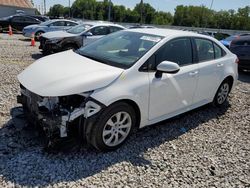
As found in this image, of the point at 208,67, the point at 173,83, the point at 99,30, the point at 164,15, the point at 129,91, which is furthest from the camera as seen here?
the point at 164,15

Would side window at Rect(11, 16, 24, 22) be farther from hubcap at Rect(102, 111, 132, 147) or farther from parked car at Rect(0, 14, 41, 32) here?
hubcap at Rect(102, 111, 132, 147)

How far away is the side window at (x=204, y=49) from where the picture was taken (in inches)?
195

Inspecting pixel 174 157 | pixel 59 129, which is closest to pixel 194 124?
pixel 174 157

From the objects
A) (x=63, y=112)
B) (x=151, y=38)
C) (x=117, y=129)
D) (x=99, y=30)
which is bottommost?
(x=117, y=129)

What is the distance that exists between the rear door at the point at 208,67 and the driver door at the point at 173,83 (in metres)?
0.20

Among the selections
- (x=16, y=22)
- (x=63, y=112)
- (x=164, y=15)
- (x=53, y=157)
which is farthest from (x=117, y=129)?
(x=164, y=15)

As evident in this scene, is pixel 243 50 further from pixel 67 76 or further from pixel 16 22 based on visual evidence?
pixel 16 22

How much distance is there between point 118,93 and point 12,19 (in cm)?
2096

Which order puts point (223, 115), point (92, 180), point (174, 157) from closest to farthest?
point (92, 180), point (174, 157), point (223, 115)

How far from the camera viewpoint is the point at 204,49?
5.14 m

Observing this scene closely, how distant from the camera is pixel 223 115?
5582 mm

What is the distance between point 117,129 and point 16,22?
20.7 metres

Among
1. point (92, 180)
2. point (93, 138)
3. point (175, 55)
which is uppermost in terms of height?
point (175, 55)

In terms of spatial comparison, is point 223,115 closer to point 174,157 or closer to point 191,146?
point 191,146
